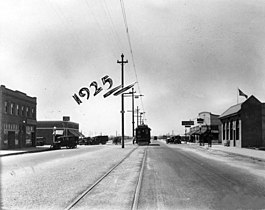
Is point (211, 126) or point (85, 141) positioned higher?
point (211, 126)

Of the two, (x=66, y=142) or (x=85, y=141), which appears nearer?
(x=66, y=142)

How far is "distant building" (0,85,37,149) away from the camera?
43.8 meters

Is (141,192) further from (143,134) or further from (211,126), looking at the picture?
(211,126)

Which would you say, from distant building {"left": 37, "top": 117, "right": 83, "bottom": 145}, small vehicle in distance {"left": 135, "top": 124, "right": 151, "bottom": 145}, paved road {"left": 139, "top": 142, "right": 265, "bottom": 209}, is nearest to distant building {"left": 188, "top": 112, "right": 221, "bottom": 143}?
small vehicle in distance {"left": 135, "top": 124, "right": 151, "bottom": 145}

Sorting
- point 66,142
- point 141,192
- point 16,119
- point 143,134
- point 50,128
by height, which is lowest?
point 141,192

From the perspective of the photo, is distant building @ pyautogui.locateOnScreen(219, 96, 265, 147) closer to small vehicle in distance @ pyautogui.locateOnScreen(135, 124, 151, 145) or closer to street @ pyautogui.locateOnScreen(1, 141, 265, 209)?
small vehicle in distance @ pyautogui.locateOnScreen(135, 124, 151, 145)

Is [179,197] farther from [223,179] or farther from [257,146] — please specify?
[257,146]

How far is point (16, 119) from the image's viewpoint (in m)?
48.3

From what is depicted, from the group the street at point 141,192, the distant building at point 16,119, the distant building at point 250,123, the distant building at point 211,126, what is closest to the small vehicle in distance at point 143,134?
the distant building at point 250,123

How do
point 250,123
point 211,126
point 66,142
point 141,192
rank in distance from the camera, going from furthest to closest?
point 211,126
point 66,142
point 250,123
point 141,192

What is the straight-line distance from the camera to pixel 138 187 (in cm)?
1205

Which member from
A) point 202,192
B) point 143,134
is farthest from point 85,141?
point 202,192

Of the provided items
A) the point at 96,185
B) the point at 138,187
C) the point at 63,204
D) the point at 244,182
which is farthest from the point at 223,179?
the point at 63,204

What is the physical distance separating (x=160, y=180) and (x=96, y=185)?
2.54 m
